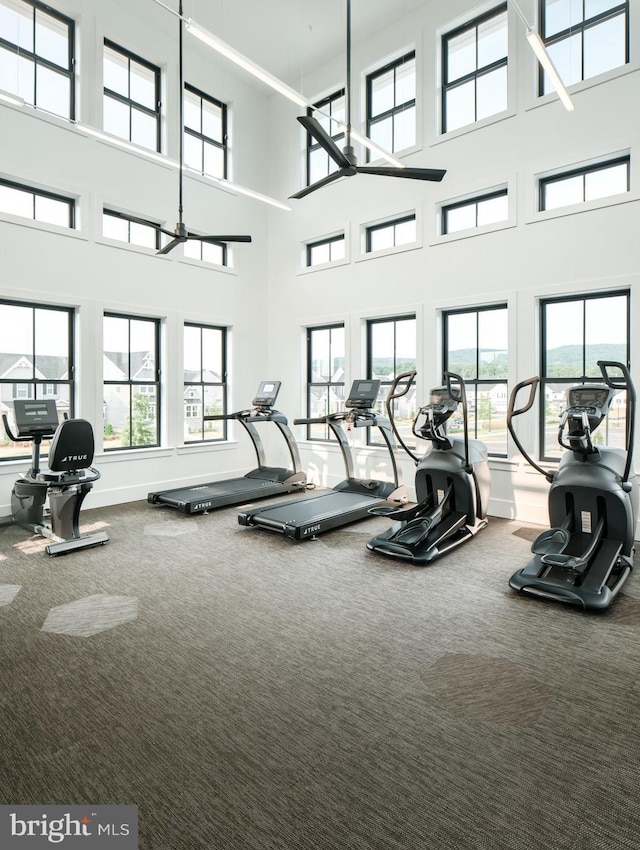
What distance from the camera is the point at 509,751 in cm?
212

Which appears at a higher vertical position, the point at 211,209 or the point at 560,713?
the point at 211,209

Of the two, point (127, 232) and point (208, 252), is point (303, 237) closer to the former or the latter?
point (208, 252)

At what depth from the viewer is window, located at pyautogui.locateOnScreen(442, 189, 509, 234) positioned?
6160 mm

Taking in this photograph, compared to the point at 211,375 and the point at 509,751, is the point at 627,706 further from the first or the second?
the point at 211,375

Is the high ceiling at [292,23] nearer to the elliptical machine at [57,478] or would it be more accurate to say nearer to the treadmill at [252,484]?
the treadmill at [252,484]

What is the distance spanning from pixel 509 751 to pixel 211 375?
6.76 m

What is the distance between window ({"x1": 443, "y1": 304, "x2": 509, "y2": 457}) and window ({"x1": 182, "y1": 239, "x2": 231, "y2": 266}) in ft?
12.3

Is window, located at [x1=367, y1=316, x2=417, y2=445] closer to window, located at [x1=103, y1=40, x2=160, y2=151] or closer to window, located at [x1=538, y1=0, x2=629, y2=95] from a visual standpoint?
window, located at [x1=538, y1=0, x2=629, y2=95]

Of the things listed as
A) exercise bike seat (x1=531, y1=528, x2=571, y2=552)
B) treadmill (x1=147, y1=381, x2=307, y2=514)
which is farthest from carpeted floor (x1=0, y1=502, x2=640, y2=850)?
treadmill (x1=147, y1=381, x2=307, y2=514)

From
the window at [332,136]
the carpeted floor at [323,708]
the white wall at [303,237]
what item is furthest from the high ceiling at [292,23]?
the carpeted floor at [323,708]

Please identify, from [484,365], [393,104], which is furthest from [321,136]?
[393,104]

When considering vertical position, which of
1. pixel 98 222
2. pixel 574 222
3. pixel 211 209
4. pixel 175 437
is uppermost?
pixel 211 209

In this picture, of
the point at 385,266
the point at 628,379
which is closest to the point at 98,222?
the point at 385,266

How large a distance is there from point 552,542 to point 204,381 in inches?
220
